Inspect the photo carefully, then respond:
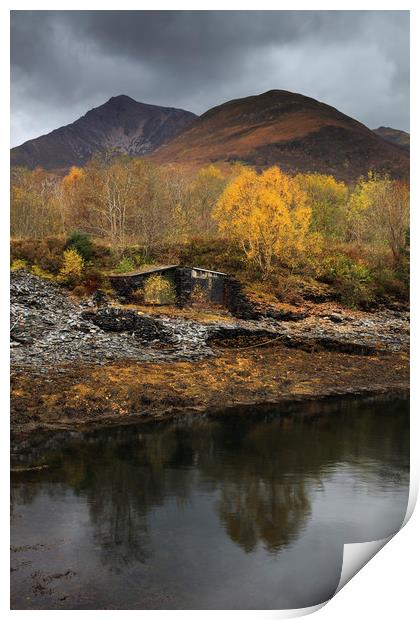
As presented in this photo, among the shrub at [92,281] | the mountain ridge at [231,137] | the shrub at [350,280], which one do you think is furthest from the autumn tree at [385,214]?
the shrub at [92,281]

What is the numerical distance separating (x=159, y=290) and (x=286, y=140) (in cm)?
393

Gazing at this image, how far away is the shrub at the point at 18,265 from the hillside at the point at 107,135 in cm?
202

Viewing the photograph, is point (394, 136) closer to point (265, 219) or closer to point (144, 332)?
point (265, 219)

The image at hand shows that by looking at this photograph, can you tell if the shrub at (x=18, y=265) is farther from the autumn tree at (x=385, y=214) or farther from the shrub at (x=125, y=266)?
the autumn tree at (x=385, y=214)

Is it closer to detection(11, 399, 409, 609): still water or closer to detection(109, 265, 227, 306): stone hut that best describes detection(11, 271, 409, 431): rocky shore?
detection(109, 265, 227, 306): stone hut

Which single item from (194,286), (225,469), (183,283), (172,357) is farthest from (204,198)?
(225,469)

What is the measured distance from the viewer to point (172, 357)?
9.63 meters

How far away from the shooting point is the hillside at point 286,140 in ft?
29.0

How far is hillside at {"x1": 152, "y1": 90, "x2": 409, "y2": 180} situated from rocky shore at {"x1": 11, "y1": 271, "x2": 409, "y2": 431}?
3296mm

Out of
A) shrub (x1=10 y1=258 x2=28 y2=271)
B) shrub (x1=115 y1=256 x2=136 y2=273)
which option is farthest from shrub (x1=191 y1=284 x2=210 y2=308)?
shrub (x1=10 y1=258 x2=28 y2=271)

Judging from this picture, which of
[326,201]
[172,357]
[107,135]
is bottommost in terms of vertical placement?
[172,357]

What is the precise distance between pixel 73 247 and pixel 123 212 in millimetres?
1220

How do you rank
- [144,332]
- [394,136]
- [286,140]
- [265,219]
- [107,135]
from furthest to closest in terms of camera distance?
[265,219]
[286,140]
[144,332]
[107,135]
[394,136]

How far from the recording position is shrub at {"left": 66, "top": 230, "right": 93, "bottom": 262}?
11531 millimetres
